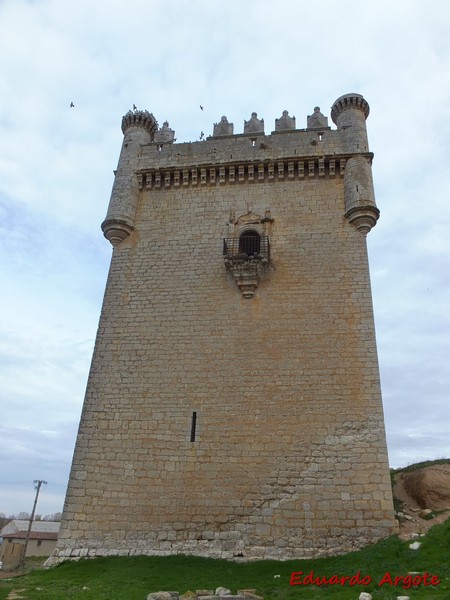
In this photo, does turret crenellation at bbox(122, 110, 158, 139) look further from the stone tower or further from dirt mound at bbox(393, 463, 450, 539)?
dirt mound at bbox(393, 463, 450, 539)

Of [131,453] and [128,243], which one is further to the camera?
[128,243]

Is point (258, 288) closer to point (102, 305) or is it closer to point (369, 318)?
point (369, 318)

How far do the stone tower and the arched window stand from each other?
48mm

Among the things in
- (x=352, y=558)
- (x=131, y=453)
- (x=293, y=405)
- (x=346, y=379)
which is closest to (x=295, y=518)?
(x=352, y=558)

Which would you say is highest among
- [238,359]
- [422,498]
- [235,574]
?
[238,359]

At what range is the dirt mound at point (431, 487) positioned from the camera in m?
12.5

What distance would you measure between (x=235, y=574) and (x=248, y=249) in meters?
9.26

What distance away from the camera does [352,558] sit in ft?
33.3

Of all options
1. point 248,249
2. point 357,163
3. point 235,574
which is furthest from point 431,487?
point 357,163

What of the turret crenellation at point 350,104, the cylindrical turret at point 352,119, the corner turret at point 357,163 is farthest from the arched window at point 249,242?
the turret crenellation at point 350,104

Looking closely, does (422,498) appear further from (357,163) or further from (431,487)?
(357,163)

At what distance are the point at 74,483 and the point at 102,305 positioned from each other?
5.39 meters

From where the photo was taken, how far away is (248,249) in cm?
1543

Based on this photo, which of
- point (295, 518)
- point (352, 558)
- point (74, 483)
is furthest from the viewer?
point (74, 483)
